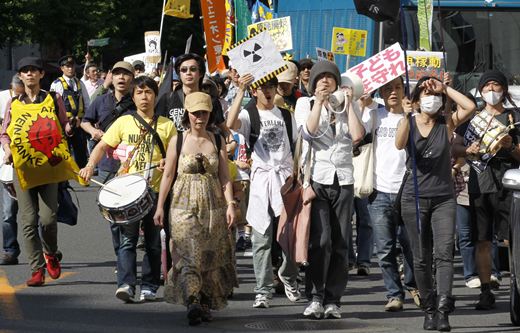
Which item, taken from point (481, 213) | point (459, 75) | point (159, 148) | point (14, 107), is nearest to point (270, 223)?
point (159, 148)

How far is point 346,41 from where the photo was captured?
17.7 metres

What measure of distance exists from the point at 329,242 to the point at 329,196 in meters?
0.34

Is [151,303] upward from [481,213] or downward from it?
downward

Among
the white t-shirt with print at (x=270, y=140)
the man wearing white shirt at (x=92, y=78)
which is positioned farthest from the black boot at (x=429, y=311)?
the man wearing white shirt at (x=92, y=78)

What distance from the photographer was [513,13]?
20.2 metres

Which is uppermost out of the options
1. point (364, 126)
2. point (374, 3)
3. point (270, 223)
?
point (374, 3)

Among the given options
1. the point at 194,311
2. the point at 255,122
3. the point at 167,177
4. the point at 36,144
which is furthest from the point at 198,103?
the point at 36,144

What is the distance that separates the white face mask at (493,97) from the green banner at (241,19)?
9.00 metres

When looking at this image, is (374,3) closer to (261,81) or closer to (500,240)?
(261,81)

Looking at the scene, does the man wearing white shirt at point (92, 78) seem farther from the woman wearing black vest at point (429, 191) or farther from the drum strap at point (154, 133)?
the woman wearing black vest at point (429, 191)

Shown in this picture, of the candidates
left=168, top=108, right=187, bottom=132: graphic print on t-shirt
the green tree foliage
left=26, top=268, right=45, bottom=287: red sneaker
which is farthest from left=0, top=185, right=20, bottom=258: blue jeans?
the green tree foliage

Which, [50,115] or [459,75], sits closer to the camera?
[50,115]

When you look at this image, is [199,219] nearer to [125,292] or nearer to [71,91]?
[125,292]

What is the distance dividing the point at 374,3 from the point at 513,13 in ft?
35.5
